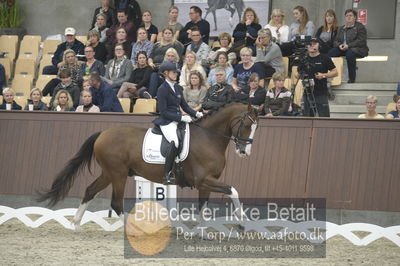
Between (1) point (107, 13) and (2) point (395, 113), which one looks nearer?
(2) point (395, 113)

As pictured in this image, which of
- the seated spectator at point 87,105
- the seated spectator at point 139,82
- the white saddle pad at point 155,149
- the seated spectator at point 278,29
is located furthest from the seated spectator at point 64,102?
the seated spectator at point 278,29

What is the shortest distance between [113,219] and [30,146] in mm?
1872

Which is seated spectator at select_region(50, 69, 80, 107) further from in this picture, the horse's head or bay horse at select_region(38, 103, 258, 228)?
the horse's head

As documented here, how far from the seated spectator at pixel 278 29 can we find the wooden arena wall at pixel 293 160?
11.5 feet

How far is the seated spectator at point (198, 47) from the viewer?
15016 mm

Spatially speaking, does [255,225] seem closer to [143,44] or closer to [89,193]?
[89,193]

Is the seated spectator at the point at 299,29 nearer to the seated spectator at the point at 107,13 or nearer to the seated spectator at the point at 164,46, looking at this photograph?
the seated spectator at the point at 164,46

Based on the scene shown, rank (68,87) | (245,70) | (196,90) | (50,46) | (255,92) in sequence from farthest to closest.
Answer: (50,46), (68,87), (245,70), (196,90), (255,92)

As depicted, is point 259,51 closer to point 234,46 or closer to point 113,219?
point 234,46

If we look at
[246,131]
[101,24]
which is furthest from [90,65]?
[246,131]

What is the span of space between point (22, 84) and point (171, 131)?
662 cm

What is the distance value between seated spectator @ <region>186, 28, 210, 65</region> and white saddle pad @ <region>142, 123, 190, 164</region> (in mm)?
4432

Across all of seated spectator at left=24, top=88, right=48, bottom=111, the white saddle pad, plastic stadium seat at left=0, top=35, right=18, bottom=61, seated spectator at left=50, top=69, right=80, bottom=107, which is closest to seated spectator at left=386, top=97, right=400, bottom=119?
the white saddle pad

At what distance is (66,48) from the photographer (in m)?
16.2
